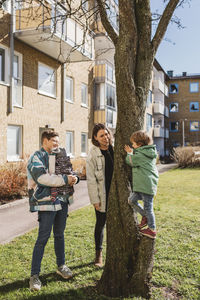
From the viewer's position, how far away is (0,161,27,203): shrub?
9352 mm

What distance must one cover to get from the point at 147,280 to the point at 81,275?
97cm

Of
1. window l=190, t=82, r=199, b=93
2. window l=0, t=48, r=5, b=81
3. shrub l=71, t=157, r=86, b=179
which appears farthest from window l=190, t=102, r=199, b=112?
window l=0, t=48, r=5, b=81

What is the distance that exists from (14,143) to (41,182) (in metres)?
10.1

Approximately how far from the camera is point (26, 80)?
13500 mm

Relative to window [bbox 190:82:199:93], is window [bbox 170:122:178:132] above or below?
below

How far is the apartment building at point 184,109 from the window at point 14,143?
3475cm

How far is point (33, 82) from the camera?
45.8ft

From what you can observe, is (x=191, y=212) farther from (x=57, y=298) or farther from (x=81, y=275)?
(x=57, y=298)

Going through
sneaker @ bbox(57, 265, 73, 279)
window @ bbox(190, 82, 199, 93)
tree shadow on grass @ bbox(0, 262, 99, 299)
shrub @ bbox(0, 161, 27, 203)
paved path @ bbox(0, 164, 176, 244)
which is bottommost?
paved path @ bbox(0, 164, 176, 244)

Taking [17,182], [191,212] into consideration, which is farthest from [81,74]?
[191,212]

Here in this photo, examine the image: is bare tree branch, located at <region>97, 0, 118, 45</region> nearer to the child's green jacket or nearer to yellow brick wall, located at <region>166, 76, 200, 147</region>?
the child's green jacket

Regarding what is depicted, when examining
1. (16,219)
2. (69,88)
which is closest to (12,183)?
(16,219)

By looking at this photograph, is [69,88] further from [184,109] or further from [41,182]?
[184,109]

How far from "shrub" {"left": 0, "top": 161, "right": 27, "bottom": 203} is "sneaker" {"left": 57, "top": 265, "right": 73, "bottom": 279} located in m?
5.77
